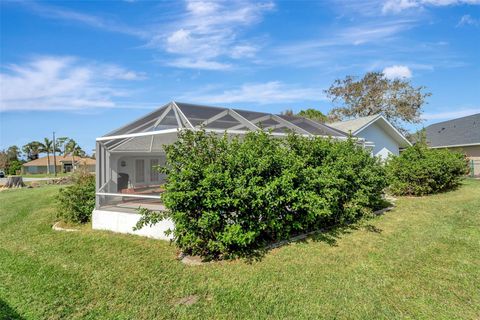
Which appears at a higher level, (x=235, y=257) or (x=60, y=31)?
(x=60, y=31)

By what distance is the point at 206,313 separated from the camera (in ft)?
13.9

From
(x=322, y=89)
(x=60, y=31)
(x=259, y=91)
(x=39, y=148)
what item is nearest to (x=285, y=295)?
(x=60, y=31)

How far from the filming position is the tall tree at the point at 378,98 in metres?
27.7

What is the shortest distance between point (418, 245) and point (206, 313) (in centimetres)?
532

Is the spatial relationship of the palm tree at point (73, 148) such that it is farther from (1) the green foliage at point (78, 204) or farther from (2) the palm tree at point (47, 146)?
(1) the green foliage at point (78, 204)

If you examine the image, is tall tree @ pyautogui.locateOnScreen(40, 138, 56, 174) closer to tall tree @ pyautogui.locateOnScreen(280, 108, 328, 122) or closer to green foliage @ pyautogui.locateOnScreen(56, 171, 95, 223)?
tall tree @ pyautogui.locateOnScreen(280, 108, 328, 122)

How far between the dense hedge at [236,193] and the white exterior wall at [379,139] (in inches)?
442

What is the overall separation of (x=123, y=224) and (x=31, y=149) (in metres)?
84.4

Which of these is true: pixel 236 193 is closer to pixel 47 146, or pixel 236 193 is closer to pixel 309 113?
pixel 309 113

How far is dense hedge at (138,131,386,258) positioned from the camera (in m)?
5.78

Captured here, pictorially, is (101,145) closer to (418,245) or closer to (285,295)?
(285,295)

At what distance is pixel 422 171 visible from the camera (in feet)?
43.4

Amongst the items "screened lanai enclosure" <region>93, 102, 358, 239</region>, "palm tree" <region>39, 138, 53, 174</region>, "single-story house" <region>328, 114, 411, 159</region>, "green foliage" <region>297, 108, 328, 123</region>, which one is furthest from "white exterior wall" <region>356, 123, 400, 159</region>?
"palm tree" <region>39, 138, 53, 174</region>

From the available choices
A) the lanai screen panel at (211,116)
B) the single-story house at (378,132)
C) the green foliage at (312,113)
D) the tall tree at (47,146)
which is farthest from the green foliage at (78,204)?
the tall tree at (47,146)
